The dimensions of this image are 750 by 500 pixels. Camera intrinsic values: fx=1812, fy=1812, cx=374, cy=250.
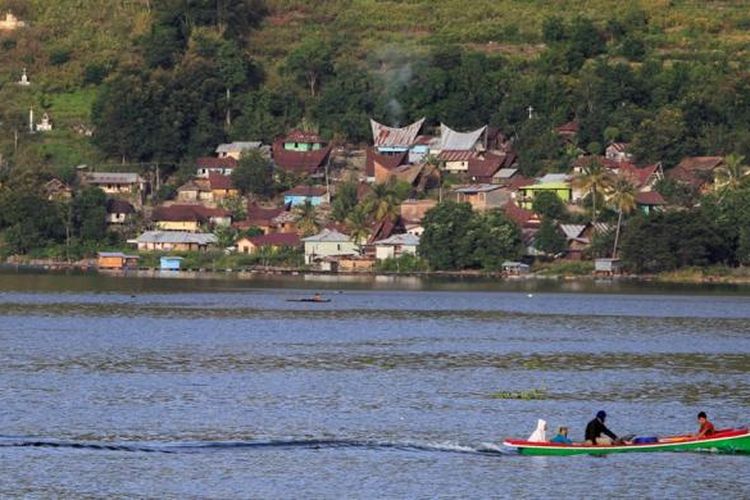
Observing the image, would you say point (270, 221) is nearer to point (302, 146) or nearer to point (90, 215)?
point (90, 215)

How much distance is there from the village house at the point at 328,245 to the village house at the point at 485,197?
7.39 metres

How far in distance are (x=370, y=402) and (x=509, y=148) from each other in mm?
73553

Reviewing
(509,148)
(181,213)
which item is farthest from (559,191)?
(181,213)

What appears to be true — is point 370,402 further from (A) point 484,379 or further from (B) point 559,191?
(B) point 559,191

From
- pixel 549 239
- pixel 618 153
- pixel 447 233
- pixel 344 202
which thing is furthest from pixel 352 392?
pixel 618 153

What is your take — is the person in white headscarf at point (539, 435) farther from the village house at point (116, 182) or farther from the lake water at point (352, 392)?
the village house at point (116, 182)

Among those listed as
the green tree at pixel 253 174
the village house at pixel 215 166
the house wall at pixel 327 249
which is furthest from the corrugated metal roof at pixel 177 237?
the village house at pixel 215 166

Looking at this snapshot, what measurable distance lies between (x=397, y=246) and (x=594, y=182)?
1139 cm

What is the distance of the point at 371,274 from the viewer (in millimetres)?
102250

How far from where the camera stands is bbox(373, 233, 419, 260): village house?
99.9 m

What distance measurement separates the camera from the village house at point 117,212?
10656 centimetres

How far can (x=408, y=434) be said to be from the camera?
121 ft

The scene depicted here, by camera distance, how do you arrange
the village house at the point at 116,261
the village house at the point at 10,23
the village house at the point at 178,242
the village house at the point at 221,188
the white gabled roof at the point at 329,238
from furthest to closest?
the village house at the point at 10,23 → the village house at the point at 221,188 → the village house at the point at 178,242 → the village house at the point at 116,261 → the white gabled roof at the point at 329,238

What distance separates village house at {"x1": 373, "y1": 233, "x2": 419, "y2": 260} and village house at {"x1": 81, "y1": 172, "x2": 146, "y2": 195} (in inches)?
730
